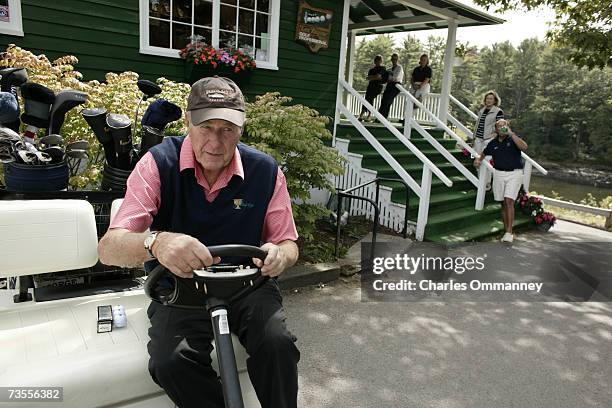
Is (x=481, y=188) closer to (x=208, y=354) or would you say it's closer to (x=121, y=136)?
(x=121, y=136)

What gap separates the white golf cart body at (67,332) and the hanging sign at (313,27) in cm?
558

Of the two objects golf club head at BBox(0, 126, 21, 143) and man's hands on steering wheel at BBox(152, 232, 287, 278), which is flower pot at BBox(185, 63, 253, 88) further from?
man's hands on steering wheel at BBox(152, 232, 287, 278)

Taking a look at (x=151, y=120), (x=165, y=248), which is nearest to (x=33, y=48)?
(x=151, y=120)

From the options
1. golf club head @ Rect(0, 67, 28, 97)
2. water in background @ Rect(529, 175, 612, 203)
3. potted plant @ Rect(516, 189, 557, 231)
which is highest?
golf club head @ Rect(0, 67, 28, 97)

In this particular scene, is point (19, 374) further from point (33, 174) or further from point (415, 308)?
point (415, 308)

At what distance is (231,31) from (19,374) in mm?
5889

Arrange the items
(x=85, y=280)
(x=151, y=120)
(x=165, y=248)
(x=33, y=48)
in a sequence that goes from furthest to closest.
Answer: (x=33, y=48)
(x=151, y=120)
(x=85, y=280)
(x=165, y=248)

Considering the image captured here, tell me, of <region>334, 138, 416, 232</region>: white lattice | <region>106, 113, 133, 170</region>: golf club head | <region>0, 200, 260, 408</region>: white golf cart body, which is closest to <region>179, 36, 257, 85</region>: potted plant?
<region>334, 138, 416, 232</region>: white lattice

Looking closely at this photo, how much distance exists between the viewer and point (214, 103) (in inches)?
74.2

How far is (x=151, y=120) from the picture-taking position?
9.79ft

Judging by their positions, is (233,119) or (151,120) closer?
(233,119)

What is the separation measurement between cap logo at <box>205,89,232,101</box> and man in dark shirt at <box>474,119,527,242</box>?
5572mm

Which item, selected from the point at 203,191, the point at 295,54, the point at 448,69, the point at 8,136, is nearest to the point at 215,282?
the point at 203,191

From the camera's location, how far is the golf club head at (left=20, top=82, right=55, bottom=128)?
9.67ft
